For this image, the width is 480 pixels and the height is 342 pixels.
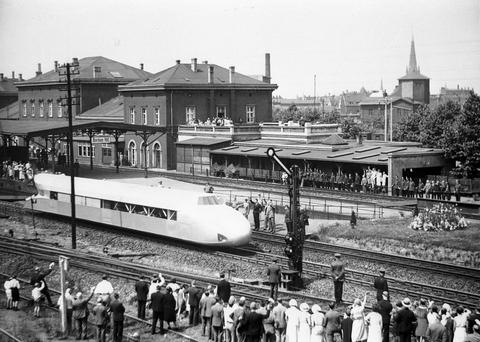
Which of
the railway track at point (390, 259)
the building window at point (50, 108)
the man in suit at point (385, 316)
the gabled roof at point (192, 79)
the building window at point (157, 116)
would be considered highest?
the gabled roof at point (192, 79)

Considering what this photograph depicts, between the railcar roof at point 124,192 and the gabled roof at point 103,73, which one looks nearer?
the railcar roof at point 124,192

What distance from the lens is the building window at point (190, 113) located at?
63781 mm

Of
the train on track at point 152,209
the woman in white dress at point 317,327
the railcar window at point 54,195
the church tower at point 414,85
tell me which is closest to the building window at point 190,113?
the train on track at point 152,209

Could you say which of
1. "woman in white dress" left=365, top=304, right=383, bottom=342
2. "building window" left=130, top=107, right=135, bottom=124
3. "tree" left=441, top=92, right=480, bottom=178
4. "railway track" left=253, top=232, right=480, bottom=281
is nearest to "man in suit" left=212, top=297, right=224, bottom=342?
"woman in white dress" left=365, top=304, right=383, bottom=342

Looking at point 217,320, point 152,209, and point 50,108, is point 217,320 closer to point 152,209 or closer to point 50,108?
point 152,209

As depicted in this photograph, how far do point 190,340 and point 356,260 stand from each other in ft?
35.1

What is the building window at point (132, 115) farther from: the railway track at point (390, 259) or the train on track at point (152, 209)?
the railway track at point (390, 259)

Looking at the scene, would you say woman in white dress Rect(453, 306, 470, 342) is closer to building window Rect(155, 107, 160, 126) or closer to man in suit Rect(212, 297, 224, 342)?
man in suit Rect(212, 297, 224, 342)

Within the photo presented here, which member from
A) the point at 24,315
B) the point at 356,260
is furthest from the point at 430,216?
the point at 24,315

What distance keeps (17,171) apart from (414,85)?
4492 inches

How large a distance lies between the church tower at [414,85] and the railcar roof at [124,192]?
397 ft

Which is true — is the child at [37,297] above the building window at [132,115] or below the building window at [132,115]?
below

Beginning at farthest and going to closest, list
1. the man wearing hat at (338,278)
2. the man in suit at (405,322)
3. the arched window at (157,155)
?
the arched window at (157,155) → the man wearing hat at (338,278) → the man in suit at (405,322)

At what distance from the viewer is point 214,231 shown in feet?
84.3
